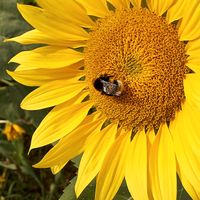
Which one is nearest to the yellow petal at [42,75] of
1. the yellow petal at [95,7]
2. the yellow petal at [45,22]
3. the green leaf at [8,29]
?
the yellow petal at [45,22]

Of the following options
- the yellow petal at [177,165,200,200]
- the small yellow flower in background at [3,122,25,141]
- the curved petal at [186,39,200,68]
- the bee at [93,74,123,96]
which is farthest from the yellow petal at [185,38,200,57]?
the small yellow flower in background at [3,122,25,141]

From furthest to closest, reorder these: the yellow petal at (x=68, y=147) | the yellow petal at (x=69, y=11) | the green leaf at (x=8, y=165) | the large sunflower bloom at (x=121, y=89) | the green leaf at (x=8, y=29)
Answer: the green leaf at (x=8, y=165)
the green leaf at (x=8, y=29)
the yellow petal at (x=68, y=147)
the yellow petal at (x=69, y=11)
the large sunflower bloom at (x=121, y=89)

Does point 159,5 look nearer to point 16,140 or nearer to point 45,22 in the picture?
point 45,22

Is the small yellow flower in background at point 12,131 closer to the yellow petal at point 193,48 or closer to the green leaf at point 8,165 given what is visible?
the green leaf at point 8,165

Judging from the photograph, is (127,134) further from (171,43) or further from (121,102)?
(171,43)

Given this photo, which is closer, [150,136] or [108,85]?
[108,85]

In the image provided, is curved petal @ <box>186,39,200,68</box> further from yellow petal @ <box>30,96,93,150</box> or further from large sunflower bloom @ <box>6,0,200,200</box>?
yellow petal @ <box>30,96,93,150</box>

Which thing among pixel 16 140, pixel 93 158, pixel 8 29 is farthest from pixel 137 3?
pixel 16 140

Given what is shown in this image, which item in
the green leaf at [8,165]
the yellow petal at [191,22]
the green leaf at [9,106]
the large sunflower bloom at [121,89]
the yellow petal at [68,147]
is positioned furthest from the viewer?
the green leaf at [8,165]
